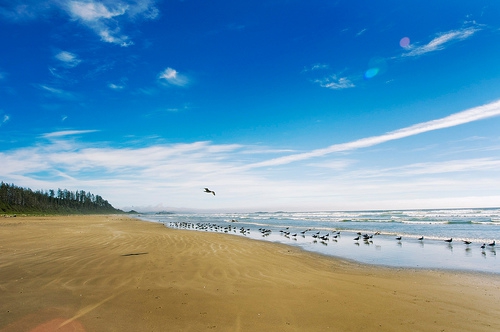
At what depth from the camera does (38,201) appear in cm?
13400

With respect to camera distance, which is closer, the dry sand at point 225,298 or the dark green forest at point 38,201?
the dry sand at point 225,298

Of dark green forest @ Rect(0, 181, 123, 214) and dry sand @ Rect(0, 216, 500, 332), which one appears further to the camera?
dark green forest @ Rect(0, 181, 123, 214)

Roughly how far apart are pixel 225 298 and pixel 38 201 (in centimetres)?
15956

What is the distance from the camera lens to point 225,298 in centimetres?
834

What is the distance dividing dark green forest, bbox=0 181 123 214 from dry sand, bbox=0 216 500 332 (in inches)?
4545

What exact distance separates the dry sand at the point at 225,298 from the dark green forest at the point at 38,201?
379ft

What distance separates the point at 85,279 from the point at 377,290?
10.2 metres

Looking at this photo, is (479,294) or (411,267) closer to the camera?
(479,294)

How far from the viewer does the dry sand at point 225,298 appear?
21.8 ft

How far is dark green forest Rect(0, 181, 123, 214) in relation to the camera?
111875 mm

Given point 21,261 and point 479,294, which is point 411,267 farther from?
point 21,261

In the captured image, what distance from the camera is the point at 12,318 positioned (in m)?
6.69

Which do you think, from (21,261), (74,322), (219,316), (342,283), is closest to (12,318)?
(74,322)

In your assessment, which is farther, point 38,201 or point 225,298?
point 38,201
